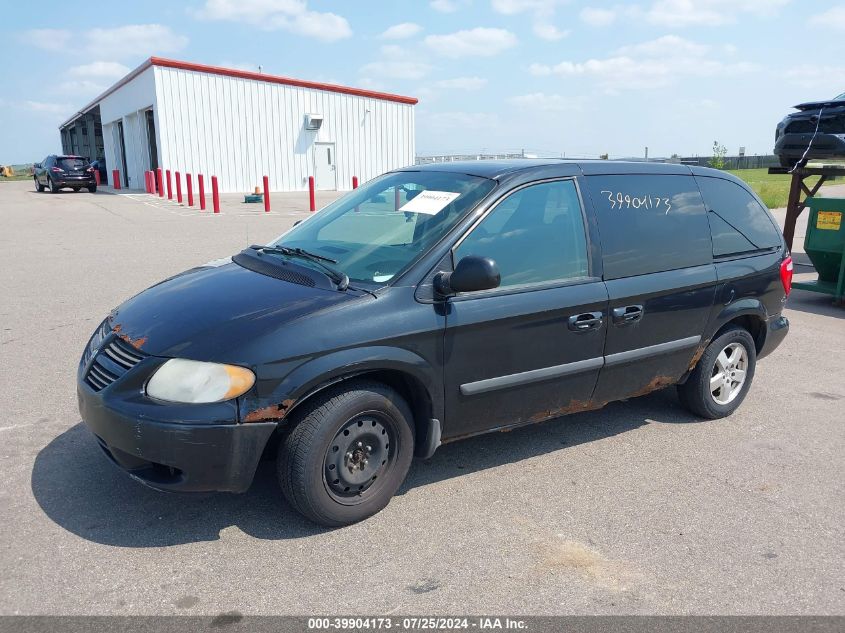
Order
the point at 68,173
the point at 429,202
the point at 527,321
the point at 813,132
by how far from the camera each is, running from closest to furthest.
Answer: the point at 527,321
the point at 429,202
the point at 813,132
the point at 68,173

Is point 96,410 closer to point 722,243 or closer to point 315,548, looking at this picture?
point 315,548

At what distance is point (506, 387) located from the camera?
3.66 meters

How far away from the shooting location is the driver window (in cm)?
364

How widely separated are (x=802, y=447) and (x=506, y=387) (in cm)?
219

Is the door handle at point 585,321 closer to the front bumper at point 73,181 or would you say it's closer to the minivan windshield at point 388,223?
the minivan windshield at point 388,223

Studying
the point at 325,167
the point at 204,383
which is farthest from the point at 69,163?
the point at 204,383

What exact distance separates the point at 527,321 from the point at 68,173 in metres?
31.2

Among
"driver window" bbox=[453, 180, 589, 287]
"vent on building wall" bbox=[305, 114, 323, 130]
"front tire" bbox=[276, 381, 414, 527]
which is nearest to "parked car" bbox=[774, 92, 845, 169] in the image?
"driver window" bbox=[453, 180, 589, 287]

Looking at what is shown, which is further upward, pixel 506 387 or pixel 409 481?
pixel 506 387

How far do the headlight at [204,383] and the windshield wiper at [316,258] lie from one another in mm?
698

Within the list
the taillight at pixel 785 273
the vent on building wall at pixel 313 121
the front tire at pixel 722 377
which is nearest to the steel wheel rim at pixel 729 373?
the front tire at pixel 722 377

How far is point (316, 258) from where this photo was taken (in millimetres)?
3838

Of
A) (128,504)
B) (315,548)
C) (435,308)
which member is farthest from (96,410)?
(435,308)

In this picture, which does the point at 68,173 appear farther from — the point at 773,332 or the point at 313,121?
the point at 773,332
